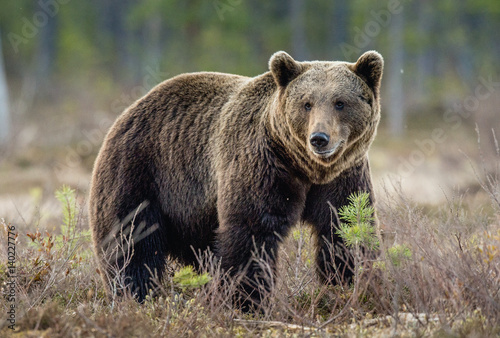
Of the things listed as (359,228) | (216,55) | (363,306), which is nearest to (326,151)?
(359,228)

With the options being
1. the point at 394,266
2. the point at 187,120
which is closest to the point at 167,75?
the point at 187,120

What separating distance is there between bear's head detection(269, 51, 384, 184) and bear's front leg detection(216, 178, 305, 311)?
0.31 meters

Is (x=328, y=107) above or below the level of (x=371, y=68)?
below

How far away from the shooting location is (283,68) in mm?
4930

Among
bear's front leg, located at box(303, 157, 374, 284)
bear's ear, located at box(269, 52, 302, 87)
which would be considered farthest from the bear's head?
bear's front leg, located at box(303, 157, 374, 284)

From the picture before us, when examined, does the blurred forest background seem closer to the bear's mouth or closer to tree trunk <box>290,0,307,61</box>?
tree trunk <box>290,0,307,61</box>

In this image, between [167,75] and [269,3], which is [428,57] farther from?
[167,75]

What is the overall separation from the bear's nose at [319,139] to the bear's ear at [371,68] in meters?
0.77

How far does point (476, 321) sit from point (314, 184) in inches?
67.9

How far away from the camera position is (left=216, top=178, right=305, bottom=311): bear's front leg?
15.5 ft

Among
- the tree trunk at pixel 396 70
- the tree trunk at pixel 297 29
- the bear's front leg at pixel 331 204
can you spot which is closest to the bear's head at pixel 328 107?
the bear's front leg at pixel 331 204

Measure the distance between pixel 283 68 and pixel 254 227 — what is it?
128cm

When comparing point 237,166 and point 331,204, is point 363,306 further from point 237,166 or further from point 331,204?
point 237,166

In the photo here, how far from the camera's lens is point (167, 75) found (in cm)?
2694
